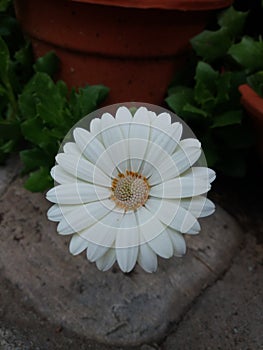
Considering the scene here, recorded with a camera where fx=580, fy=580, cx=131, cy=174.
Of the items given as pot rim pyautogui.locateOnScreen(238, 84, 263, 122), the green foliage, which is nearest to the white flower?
the green foliage

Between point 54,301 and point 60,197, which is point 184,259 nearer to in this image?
point 54,301

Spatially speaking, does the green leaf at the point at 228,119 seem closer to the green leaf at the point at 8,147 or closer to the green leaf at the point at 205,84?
the green leaf at the point at 205,84

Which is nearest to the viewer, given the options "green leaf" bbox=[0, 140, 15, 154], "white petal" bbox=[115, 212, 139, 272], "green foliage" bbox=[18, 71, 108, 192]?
"white petal" bbox=[115, 212, 139, 272]

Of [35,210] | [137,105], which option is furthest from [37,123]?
[137,105]

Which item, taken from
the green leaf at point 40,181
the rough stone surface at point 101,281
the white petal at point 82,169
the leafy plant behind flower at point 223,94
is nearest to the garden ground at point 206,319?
the rough stone surface at point 101,281

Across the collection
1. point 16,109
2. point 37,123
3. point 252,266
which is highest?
point 37,123

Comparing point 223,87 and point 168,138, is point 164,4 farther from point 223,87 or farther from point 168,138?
point 168,138

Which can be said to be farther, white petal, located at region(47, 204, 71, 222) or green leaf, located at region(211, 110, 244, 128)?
green leaf, located at region(211, 110, 244, 128)

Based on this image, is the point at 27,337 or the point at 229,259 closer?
the point at 27,337

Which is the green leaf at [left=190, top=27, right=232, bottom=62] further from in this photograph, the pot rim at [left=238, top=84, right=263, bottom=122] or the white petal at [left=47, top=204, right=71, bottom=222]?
the white petal at [left=47, top=204, right=71, bottom=222]
